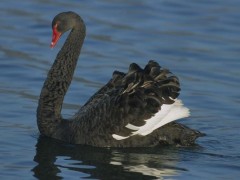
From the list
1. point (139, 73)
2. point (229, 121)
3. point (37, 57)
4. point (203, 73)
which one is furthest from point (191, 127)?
point (37, 57)

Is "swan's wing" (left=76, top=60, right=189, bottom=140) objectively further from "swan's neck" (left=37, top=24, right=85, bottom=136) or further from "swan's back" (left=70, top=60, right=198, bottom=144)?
"swan's neck" (left=37, top=24, right=85, bottom=136)

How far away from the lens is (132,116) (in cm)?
855

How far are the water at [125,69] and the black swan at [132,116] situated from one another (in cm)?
10

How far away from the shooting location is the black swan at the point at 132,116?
8539 millimetres

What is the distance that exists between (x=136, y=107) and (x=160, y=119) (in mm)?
234

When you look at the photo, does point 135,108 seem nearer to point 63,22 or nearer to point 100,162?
point 100,162

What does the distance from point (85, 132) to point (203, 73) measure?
315cm

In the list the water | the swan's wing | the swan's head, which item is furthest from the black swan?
the swan's head

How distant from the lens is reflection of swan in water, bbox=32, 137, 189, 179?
25.9ft

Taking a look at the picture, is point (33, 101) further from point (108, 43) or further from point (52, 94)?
point (108, 43)

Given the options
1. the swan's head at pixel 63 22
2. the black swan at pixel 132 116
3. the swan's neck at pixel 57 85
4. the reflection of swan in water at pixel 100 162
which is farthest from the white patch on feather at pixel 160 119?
the swan's head at pixel 63 22

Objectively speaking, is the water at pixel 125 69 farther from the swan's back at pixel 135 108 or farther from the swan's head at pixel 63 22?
the swan's head at pixel 63 22

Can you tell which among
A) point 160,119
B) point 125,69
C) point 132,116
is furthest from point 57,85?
point 125,69

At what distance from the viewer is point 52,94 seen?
9.11m
